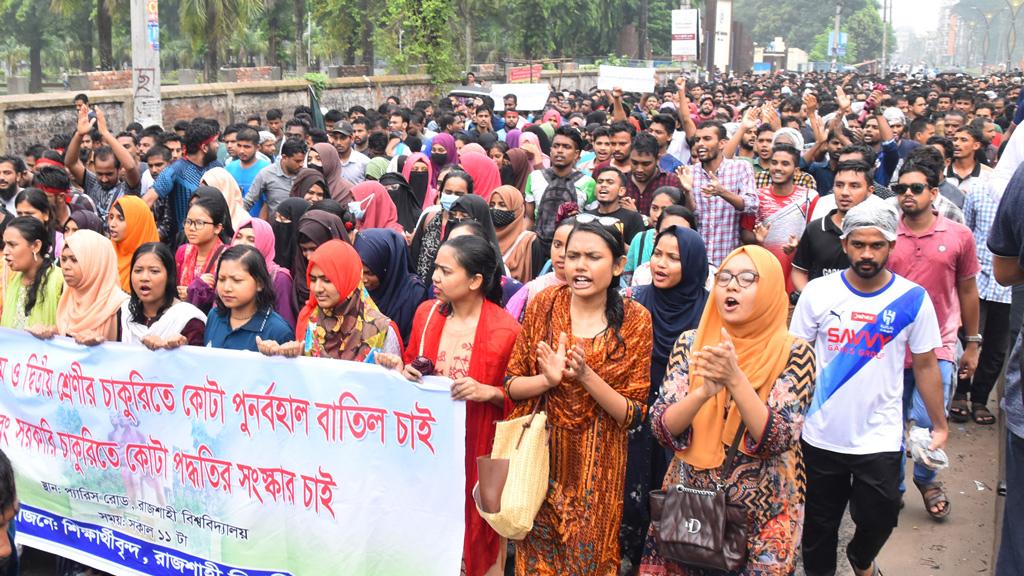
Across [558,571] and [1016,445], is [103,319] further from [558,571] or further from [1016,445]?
[1016,445]

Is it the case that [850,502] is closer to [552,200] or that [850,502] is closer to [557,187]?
[552,200]

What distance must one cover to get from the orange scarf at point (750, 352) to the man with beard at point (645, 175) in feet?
12.5

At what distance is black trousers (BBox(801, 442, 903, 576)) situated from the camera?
13.3 feet

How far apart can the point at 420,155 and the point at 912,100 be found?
866 centimetres

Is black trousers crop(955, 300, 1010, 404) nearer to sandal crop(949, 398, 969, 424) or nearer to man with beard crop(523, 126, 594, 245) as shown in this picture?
sandal crop(949, 398, 969, 424)

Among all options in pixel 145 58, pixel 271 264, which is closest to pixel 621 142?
pixel 271 264

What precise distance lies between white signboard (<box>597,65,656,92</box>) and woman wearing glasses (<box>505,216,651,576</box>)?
13055 millimetres

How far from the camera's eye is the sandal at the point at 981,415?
6938 millimetres

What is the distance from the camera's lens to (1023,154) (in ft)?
11.8

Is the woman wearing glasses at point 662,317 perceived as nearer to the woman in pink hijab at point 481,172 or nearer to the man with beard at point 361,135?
the woman in pink hijab at point 481,172

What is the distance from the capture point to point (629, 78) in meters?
17.1

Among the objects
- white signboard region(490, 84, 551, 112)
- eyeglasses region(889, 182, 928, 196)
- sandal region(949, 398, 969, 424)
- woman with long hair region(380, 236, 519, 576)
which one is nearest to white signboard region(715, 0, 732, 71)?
white signboard region(490, 84, 551, 112)

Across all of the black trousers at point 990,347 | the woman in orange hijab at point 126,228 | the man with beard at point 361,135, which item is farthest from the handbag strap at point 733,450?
the man with beard at point 361,135

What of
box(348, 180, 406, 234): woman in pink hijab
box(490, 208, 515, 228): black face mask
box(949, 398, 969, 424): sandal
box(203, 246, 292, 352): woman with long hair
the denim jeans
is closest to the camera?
box(203, 246, 292, 352): woman with long hair
